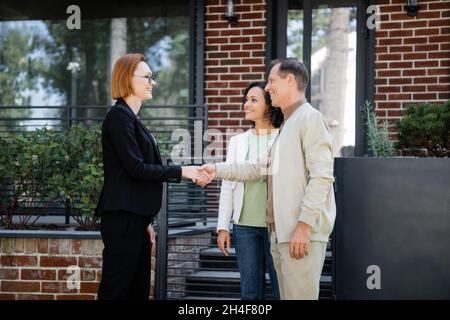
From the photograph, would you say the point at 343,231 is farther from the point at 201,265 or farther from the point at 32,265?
the point at 32,265

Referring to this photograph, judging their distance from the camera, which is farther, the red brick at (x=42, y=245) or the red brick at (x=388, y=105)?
the red brick at (x=388, y=105)

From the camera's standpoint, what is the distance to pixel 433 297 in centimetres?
442

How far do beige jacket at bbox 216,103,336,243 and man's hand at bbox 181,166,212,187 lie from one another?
53 centimetres

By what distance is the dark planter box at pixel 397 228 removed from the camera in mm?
4445

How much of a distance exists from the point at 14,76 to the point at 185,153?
6.06m

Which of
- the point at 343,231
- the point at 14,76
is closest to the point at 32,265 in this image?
the point at 343,231

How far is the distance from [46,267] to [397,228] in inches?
107

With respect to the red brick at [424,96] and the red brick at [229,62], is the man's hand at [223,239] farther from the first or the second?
the red brick at [424,96]

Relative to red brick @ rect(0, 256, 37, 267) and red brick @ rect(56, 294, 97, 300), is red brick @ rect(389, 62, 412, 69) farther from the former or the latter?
red brick @ rect(0, 256, 37, 267)

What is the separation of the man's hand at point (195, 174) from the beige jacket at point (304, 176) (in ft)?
1.74

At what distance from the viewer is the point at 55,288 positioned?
5156 millimetres

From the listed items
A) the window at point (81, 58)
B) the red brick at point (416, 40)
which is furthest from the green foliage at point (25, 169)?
the window at point (81, 58)

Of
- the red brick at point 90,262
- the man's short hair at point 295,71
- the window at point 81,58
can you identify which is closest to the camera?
the man's short hair at point 295,71

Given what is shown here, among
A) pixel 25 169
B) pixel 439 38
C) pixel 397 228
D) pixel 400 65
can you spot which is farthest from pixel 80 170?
pixel 439 38
